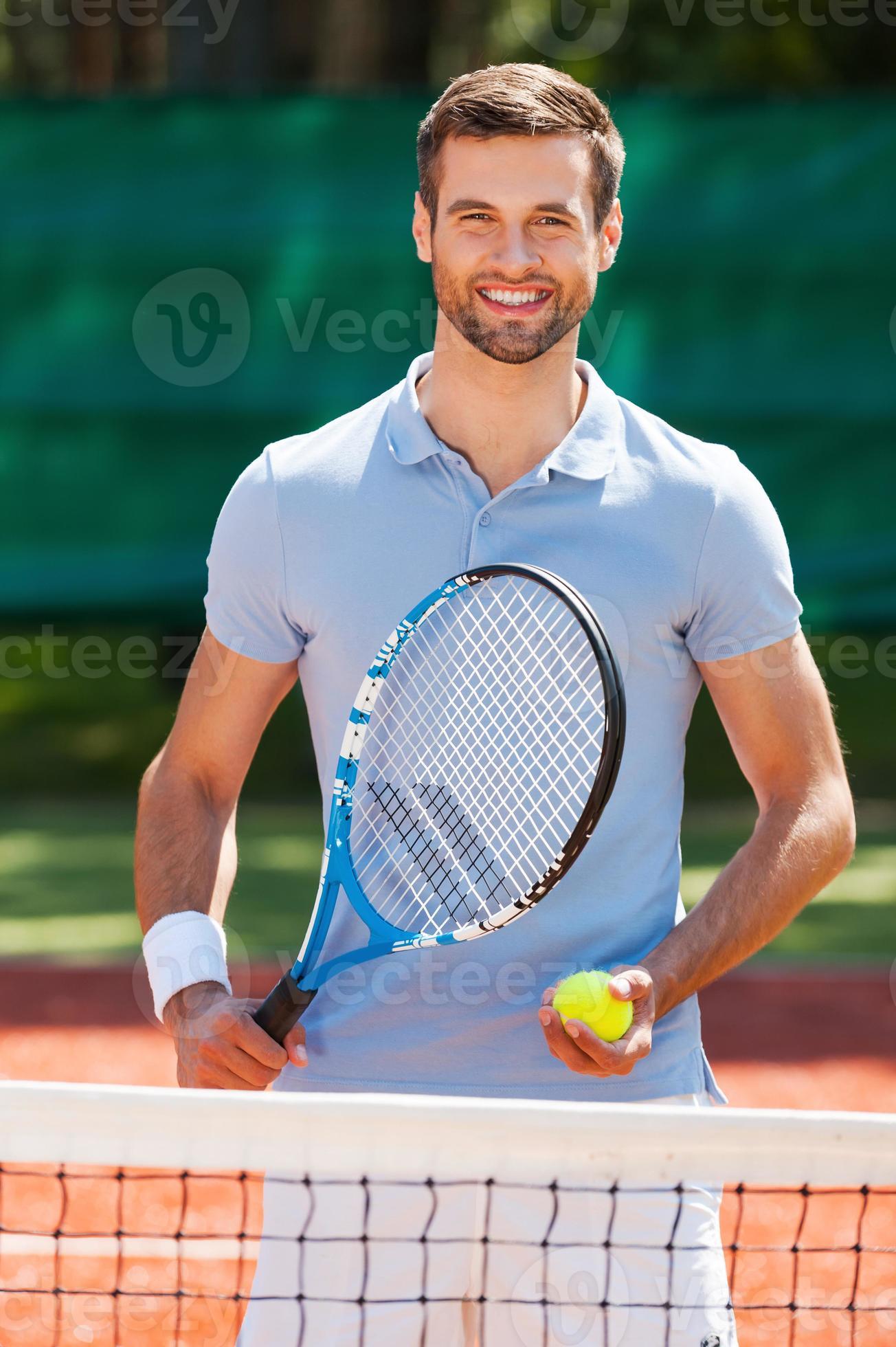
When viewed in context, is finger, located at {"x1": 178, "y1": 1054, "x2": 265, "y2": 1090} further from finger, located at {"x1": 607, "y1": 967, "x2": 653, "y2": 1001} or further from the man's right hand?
finger, located at {"x1": 607, "y1": 967, "x2": 653, "y2": 1001}

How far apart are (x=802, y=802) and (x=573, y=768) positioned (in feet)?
0.97

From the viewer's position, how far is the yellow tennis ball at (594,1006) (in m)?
1.97

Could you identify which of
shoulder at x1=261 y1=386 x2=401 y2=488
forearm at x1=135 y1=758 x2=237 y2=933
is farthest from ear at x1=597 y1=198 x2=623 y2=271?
forearm at x1=135 y1=758 x2=237 y2=933

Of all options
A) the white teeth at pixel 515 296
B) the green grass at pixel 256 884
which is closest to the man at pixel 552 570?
the white teeth at pixel 515 296

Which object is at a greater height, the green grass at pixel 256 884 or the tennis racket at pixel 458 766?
the tennis racket at pixel 458 766

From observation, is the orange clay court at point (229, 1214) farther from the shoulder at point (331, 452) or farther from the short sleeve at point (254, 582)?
the shoulder at point (331, 452)

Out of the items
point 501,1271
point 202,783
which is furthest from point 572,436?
point 501,1271

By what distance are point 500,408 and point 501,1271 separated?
3.60ft

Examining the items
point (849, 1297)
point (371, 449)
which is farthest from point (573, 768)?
point (849, 1297)

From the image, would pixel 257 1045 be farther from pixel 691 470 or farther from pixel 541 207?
pixel 541 207

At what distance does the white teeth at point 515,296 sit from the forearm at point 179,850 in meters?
0.76

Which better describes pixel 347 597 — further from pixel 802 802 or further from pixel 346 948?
pixel 802 802

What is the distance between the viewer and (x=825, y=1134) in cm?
202

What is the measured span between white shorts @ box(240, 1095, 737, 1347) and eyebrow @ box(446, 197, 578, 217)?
44.8 inches
